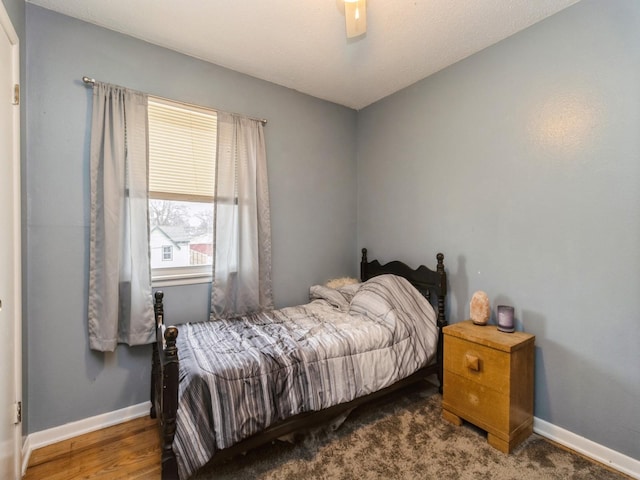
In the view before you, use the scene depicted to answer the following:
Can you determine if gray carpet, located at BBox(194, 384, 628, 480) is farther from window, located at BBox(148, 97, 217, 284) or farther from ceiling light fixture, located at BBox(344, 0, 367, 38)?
ceiling light fixture, located at BBox(344, 0, 367, 38)

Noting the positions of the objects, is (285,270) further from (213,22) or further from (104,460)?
(213,22)

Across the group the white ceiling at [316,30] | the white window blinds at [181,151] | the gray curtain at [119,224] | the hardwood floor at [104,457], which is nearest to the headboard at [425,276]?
the white ceiling at [316,30]

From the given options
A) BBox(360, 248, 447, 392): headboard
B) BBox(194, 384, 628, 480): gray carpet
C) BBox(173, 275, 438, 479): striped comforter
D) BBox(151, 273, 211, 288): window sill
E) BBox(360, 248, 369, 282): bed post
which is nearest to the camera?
BBox(173, 275, 438, 479): striped comforter

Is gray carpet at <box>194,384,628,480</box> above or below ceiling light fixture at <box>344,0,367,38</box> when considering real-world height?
below

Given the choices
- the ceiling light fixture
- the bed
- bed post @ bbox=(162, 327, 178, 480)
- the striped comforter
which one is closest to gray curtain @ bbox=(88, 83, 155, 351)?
the bed

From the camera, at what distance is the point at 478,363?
6.30 feet

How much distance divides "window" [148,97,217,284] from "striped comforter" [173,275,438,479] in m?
0.54

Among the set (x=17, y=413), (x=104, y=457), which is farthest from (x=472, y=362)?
(x=17, y=413)

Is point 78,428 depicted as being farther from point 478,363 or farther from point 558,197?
point 558,197

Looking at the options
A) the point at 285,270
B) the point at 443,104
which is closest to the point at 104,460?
the point at 285,270

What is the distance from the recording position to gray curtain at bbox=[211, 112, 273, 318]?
2.50 metres

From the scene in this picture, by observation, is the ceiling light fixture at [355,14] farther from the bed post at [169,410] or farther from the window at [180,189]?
the bed post at [169,410]

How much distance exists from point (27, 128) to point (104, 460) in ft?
6.66

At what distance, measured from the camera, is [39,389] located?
1.90 m
